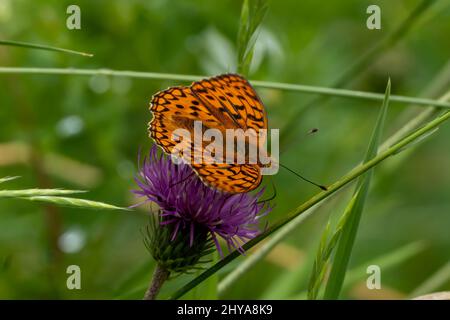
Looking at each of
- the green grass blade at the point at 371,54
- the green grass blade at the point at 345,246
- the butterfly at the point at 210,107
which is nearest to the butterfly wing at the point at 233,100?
the butterfly at the point at 210,107

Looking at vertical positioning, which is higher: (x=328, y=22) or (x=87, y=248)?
(x=328, y=22)

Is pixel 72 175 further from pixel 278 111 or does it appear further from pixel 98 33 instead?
pixel 278 111

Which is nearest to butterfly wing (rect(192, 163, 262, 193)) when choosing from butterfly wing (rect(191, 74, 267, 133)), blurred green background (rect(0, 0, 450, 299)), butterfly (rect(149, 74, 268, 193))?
butterfly (rect(149, 74, 268, 193))

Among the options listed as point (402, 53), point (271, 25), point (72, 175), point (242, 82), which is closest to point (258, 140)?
point (242, 82)

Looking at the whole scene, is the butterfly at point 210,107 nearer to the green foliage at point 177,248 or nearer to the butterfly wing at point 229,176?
the butterfly wing at point 229,176

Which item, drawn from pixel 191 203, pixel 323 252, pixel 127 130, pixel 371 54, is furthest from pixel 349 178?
pixel 127 130

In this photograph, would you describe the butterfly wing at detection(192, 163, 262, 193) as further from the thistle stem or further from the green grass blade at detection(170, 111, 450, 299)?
the thistle stem
